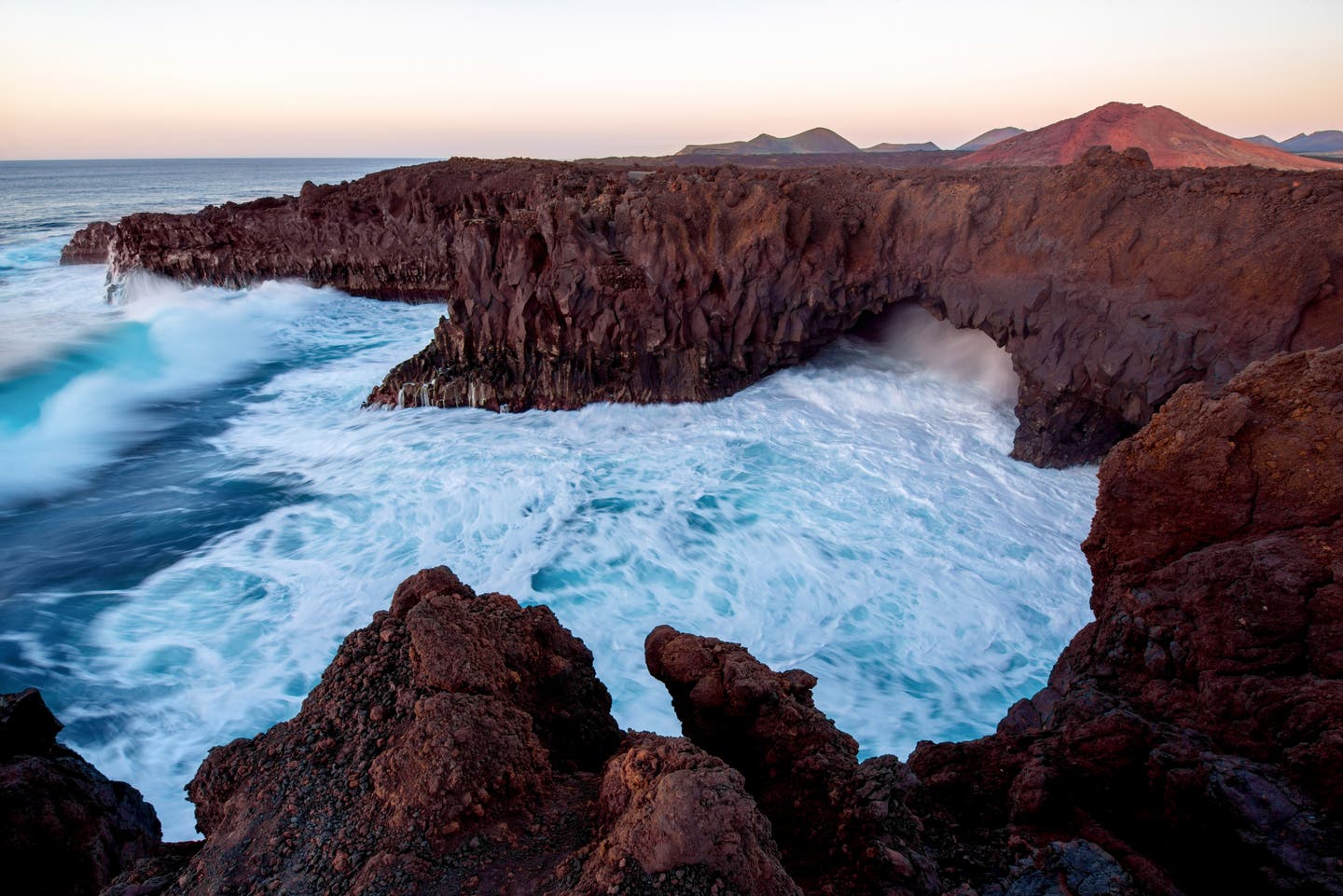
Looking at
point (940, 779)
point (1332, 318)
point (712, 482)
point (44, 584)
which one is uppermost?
point (1332, 318)

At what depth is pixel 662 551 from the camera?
312 inches

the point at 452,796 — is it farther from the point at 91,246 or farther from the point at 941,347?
the point at 91,246

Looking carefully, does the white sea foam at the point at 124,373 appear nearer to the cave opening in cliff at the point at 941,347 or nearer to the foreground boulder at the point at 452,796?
the foreground boulder at the point at 452,796

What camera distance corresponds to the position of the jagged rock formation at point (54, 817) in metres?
2.63

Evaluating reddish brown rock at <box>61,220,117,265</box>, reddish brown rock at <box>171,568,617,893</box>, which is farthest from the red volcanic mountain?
reddish brown rock at <box>61,220,117,265</box>

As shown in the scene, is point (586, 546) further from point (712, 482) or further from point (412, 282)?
point (412, 282)

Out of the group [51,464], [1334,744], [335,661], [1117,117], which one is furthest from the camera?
[1117,117]

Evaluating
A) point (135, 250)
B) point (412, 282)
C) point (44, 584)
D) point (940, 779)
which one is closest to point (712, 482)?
point (940, 779)

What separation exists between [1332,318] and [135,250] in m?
29.7

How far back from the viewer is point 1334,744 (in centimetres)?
227

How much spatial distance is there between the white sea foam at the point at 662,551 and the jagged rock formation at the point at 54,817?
201 centimetres

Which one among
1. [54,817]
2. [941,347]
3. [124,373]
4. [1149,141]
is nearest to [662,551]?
[54,817]

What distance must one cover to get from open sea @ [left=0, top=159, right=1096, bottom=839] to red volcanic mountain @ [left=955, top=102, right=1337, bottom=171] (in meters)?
12.2

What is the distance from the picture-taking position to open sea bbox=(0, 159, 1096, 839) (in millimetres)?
5941
